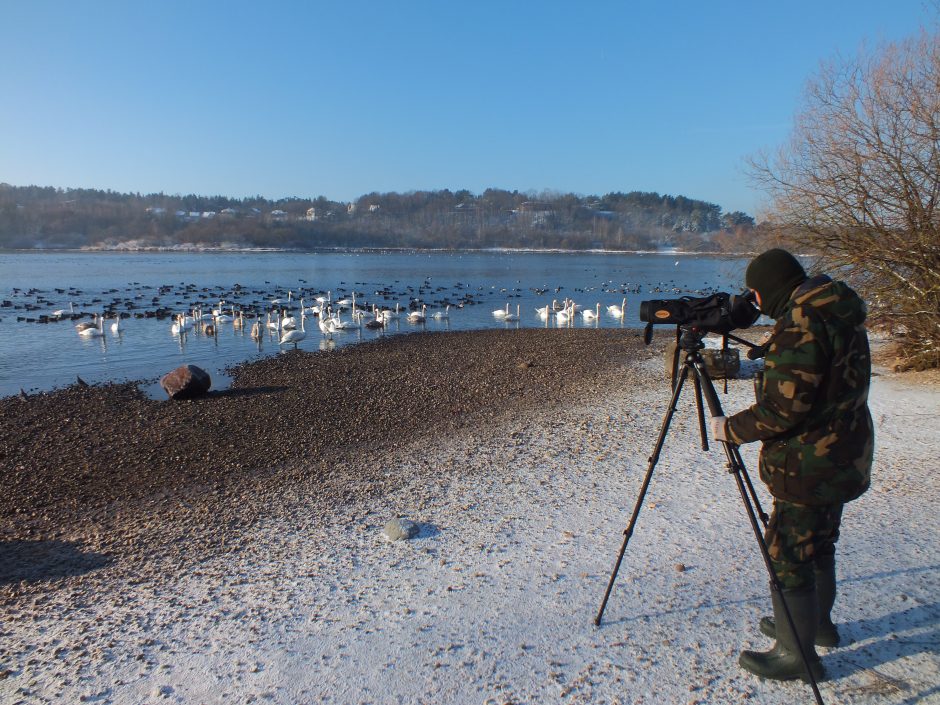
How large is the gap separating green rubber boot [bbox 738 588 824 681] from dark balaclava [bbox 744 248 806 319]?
1424 mm

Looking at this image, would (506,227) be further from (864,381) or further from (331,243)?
(864,381)

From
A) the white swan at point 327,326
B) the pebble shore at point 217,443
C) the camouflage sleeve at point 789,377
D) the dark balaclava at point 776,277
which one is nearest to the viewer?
the camouflage sleeve at point 789,377

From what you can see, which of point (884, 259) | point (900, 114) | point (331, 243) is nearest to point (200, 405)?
point (884, 259)

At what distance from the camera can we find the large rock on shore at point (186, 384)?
42.5 feet

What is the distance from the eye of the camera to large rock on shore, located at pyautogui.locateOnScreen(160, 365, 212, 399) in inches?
510

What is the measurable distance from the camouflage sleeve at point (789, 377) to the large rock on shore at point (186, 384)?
39.6ft

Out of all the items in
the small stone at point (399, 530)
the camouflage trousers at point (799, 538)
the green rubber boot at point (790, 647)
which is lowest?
the small stone at point (399, 530)

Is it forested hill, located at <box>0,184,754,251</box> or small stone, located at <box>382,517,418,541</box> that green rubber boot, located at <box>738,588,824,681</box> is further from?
forested hill, located at <box>0,184,754,251</box>

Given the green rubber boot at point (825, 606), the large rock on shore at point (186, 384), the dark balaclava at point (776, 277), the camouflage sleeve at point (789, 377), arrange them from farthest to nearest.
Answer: the large rock on shore at point (186, 384), the green rubber boot at point (825, 606), the dark balaclava at point (776, 277), the camouflage sleeve at point (789, 377)

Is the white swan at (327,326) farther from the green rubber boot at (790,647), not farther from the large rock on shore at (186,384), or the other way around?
the green rubber boot at (790,647)

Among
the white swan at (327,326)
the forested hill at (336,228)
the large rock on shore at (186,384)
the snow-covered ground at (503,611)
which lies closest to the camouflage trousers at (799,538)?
the snow-covered ground at (503,611)

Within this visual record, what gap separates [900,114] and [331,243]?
155 m

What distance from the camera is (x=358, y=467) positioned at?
25.8 feet

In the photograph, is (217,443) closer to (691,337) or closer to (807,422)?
(691,337)
